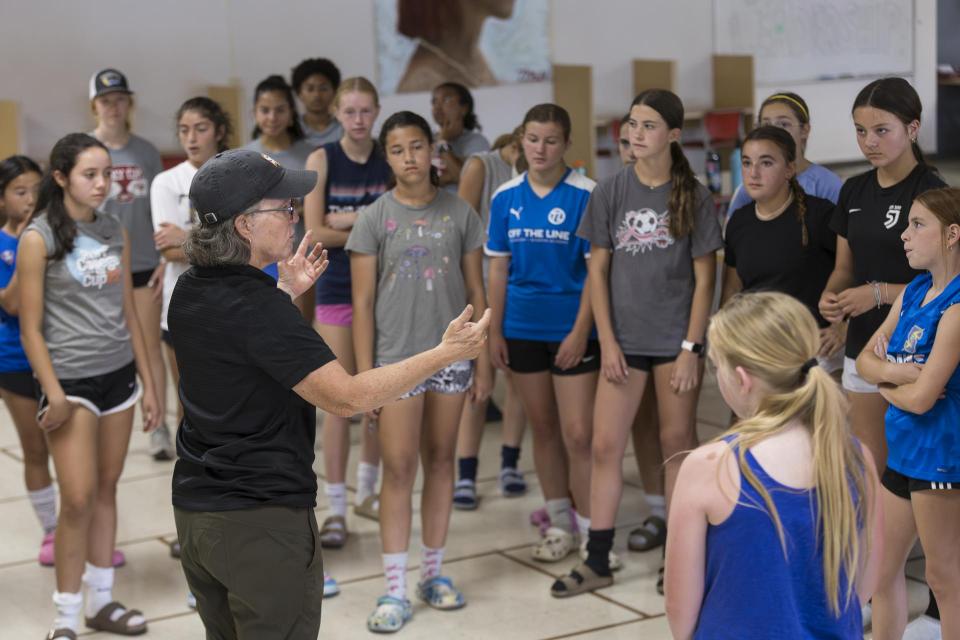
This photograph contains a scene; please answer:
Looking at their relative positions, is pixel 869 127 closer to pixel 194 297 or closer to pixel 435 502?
pixel 435 502

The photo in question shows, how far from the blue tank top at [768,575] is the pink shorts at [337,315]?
9.38 feet

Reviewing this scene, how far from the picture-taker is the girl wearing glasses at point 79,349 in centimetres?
385

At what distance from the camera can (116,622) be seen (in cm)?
407

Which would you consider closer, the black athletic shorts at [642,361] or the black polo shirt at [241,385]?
the black polo shirt at [241,385]

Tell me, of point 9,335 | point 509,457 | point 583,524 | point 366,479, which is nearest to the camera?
point 9,335

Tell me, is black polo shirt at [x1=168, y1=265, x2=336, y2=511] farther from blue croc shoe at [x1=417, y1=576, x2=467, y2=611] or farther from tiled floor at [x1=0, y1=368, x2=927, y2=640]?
blue croc shoe at [x1=417, y1=576, x2=467, y2=611]

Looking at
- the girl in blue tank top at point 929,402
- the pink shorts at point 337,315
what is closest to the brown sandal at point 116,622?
the pink shorts at point 337,315

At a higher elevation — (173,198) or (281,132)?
(281,132)

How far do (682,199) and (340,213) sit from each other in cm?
141

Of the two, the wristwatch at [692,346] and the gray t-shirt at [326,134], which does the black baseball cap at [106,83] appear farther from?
the wristwatch at [692,346]

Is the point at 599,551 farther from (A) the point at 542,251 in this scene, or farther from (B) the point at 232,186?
(B) the point at 232,186

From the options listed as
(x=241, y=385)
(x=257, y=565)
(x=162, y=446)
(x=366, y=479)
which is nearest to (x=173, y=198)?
(x=366, y=479)

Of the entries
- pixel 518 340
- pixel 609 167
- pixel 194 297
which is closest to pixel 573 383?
pixel 518 340

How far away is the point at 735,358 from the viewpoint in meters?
2.10
